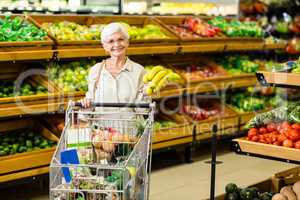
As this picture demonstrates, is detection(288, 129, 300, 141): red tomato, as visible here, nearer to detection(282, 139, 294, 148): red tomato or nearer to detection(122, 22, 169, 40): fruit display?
detection(282, 139, 294, 148): red tomato

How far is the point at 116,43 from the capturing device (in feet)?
14.0

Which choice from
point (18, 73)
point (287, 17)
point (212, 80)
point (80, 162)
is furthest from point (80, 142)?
point (287, 17)

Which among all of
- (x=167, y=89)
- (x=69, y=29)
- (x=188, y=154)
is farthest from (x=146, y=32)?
(x=188, y=154)

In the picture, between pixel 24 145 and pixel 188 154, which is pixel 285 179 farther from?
pixel 24 145

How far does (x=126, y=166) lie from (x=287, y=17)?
6.84 metres

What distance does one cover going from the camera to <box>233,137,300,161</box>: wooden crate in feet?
13.0

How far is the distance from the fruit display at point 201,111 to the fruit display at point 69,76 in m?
1.64

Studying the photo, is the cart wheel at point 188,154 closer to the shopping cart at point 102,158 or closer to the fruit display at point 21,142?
the fruit display at point 21,142

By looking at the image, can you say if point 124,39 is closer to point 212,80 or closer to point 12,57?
point 12,57

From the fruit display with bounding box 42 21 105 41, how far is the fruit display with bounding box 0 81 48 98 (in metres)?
0.56

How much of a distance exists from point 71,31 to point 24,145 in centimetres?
135

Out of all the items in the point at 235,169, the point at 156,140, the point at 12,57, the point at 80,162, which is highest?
the point at 12,57

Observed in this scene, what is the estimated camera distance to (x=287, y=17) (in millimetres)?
9383

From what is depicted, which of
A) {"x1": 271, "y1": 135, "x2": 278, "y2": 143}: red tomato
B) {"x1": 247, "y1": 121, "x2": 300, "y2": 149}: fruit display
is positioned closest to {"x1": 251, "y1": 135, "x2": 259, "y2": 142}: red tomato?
{"x1": 247, "y1": 121, "x2": 300, "y2": 149}: fruit display
